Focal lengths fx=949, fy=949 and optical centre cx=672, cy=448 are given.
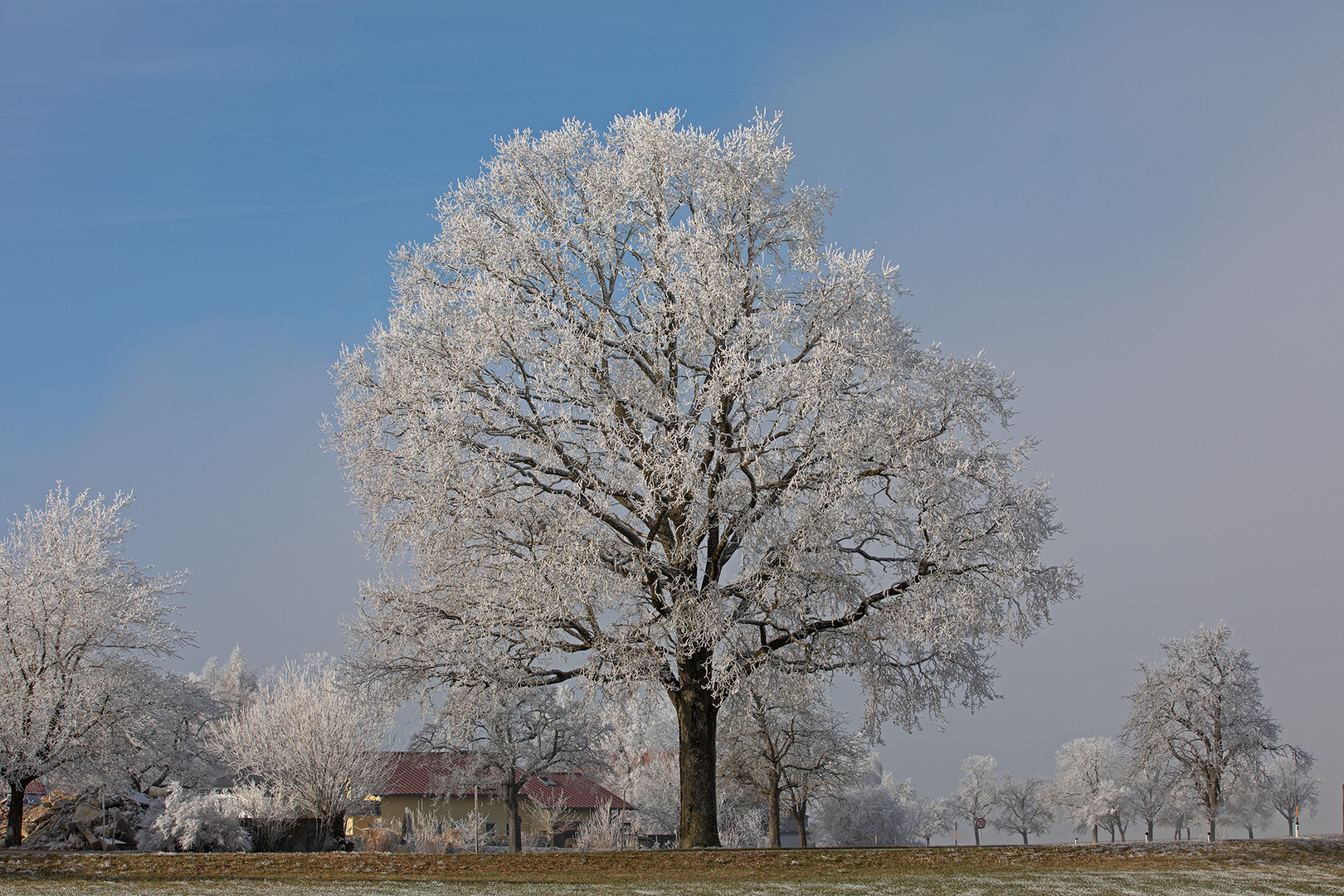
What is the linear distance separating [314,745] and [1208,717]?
109 ft

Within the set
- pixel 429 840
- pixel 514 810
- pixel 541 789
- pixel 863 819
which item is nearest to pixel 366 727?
pixel 429 840

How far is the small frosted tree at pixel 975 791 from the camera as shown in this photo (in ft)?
270

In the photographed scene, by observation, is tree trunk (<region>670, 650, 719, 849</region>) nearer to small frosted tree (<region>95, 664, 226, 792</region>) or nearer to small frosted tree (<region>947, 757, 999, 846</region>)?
small frosted tree (<region>95, 664, 226, 792</region>)

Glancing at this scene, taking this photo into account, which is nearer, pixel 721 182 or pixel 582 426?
pixel 582 426

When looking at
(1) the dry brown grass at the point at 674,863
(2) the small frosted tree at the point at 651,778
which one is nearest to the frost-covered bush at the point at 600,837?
(2) the small frosted tree at the point at 651,778

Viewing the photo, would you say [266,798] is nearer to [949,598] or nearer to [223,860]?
[223,860]

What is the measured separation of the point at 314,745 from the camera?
24562 millimetres

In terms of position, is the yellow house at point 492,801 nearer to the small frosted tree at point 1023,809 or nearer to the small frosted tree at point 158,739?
the small frosted tree at point 158,739

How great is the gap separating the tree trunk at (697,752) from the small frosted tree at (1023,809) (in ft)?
234

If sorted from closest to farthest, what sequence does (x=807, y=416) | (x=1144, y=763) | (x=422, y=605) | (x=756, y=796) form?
(x=807, y=416) → (x=422, y=605) → (x=1144, y=763) → (x=756, y=796)

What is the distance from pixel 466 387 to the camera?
1616cm

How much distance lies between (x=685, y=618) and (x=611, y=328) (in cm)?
521

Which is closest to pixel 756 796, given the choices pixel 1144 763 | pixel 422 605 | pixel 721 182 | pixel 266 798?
pixel 1144 763

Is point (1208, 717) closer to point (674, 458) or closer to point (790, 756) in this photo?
point (790, 756)
